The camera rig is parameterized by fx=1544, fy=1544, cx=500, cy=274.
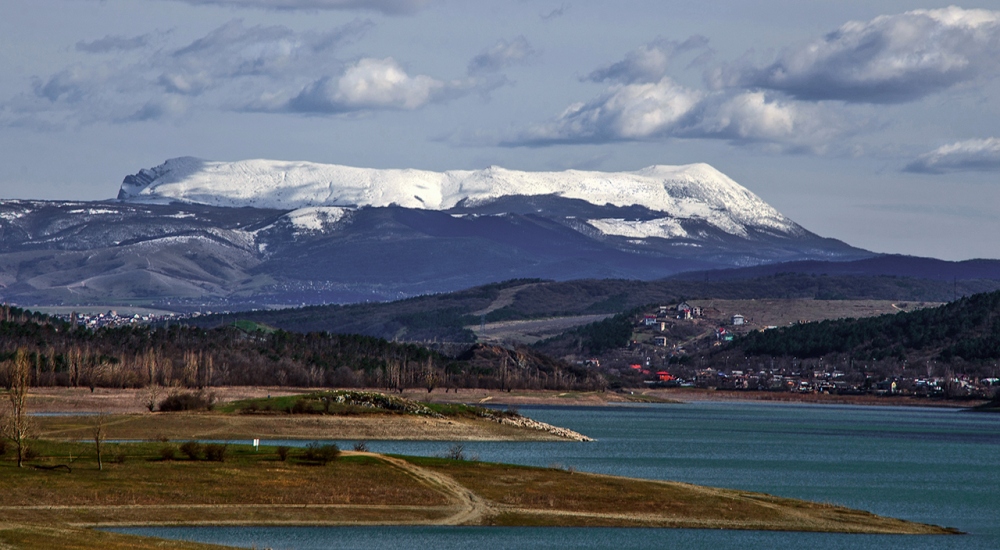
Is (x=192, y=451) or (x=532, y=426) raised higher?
(x=192, y=451)

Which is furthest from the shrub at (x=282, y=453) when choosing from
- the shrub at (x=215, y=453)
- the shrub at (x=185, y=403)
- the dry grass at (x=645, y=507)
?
the shrub at (x=185, y=403)

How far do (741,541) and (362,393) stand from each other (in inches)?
3429

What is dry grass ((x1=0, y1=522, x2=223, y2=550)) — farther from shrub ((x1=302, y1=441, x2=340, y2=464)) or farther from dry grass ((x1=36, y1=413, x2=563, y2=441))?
dry grass ((x1=36, y1=413, x2=563, y2=441))

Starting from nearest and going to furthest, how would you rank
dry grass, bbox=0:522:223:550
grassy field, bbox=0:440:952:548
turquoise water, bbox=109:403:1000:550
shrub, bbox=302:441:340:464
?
dry grass, bbox=0:522:223:550 → turquoise water, bbox=109:403:1000:550 → grassy field, bbox=0:440:952:548 → shrub, bbox=302:441:340:464

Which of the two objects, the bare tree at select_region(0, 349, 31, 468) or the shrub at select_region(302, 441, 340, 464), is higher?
the bare tree at select_region(0, 349, 31, 468)

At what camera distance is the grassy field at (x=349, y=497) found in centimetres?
7921

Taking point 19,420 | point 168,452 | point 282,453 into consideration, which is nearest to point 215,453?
point 168,452

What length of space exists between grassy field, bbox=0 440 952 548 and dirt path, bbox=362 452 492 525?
0.29 ft

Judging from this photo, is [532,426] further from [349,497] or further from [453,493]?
[349,497]

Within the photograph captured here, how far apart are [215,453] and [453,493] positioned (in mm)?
17174

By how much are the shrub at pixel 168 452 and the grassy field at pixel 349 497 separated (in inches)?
11.0

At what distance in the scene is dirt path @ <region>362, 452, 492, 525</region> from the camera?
8294 centimetres

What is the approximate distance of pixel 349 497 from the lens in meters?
86.2

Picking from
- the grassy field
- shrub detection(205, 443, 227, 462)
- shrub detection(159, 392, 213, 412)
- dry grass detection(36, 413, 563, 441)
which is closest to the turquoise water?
the grassy field
